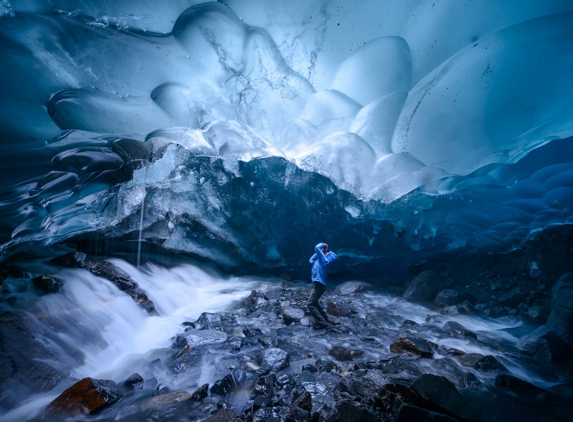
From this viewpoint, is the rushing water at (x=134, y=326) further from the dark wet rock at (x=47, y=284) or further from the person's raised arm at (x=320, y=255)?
the person's raised arm at (x=320, y=255)

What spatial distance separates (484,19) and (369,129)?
10.0 ft

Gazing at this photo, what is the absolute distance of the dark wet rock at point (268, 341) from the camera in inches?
170

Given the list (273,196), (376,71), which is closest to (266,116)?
(376,71)

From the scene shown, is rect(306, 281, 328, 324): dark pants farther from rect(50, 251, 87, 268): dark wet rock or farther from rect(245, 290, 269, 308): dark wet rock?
rect(50, 251, 87, 268): dark wet rock

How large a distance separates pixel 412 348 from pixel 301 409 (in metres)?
2.79

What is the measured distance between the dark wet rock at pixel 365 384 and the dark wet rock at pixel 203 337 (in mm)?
2554

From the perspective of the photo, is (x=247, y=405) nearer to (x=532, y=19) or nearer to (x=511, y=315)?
(x=532, y=19)

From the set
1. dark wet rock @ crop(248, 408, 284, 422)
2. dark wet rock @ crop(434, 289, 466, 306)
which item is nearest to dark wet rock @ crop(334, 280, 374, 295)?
dark wet rock @ crop(434, 289, 466, 306)

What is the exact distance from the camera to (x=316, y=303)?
17.9 ft

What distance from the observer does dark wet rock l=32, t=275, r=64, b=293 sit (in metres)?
5.11

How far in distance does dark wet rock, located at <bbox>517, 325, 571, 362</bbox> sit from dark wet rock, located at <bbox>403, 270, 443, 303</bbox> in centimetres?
397

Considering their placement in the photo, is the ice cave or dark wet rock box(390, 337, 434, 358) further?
dark wet rock box(390, 337, 434, 358)

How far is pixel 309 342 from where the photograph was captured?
4.58 m

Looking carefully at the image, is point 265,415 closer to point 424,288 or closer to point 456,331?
point 456,331
